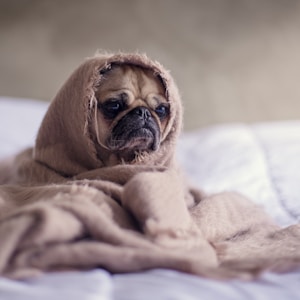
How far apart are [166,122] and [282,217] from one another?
346mm

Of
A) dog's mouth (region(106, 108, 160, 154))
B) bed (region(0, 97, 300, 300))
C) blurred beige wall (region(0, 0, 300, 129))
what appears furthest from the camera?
blurred beige wall (region(0, 0, 300, 129))

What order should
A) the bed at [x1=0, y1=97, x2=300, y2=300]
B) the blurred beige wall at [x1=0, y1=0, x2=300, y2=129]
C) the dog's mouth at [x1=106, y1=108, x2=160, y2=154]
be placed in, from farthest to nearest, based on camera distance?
the blurred beige wall at [x1=0, y1=0, x2=300, y2=129], the dog's mouth at [x1=106, y1=108, x2=160, y2=154], the bed at [x1=0, y1=97, x2=300, y2=300]

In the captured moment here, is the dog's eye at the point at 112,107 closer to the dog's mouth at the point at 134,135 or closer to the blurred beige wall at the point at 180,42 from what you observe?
the dog's mouth at the point at 134,135

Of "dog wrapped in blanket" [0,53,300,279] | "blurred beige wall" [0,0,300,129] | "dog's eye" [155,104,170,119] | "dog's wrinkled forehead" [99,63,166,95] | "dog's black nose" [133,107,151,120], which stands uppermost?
"blurred beige wall" [0,0,300,129]

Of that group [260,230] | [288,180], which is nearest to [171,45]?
[288,180]

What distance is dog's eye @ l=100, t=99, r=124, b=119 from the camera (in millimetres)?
986

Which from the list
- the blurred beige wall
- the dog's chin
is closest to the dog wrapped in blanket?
the dog's chin

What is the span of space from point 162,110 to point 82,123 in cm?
18

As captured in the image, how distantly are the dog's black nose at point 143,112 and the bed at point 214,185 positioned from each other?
0.38 m

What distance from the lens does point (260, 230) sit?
2.91 ft

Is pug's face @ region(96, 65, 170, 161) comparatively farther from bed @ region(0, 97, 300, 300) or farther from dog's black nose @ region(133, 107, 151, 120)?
bed @ region(0, 97, 300, 300)

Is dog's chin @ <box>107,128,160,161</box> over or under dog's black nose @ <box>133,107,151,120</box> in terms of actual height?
under

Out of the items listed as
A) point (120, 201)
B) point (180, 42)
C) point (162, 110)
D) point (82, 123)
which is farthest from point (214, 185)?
point (180, 42)

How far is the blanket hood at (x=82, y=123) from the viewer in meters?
0.96
